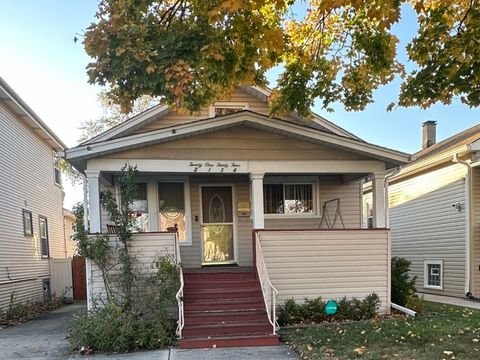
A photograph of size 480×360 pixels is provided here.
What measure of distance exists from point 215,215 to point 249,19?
587cm

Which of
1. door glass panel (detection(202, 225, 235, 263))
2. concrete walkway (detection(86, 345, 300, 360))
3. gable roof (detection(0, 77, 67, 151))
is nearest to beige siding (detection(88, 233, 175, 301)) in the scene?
concrete walkway (detection(86, 345, 300, 360))

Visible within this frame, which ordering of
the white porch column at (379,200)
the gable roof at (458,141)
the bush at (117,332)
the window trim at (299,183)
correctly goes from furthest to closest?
the gable roof at (458,141) → the window trim at (299,183) → the white porch column at (379,200) → the bush at (117,332)

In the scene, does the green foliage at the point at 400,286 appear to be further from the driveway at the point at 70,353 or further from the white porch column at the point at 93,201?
the white porch column at the point at 93,201

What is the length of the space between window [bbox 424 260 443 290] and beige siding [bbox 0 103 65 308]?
12.8m

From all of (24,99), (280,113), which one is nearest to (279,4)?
(280,113)

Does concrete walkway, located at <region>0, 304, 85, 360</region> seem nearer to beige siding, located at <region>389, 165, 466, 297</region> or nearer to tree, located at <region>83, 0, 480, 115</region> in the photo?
tree, located at <region>83, 0, 480, 115</region>

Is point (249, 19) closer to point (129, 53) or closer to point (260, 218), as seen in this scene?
point (129, 53)

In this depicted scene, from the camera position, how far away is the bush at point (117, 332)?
6.37m

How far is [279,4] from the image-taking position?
5.06 m

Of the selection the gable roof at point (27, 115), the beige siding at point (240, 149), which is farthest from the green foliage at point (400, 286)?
the gable roof at point (27, 115)

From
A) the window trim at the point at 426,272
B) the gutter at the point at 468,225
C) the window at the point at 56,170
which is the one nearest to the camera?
the gutter at the point at 468,225

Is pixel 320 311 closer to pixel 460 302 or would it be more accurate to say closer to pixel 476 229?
pixel 460 302

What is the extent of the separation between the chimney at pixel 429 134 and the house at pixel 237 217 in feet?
31.9

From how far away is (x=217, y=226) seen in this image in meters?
10.2
